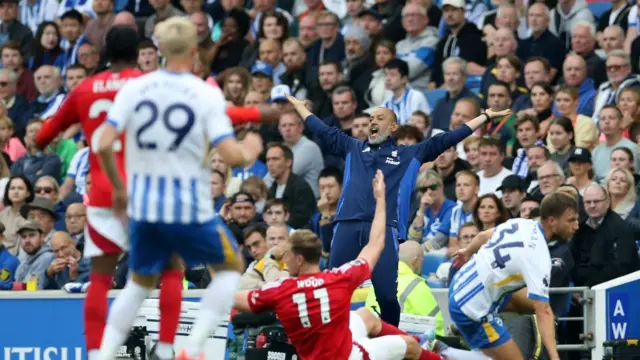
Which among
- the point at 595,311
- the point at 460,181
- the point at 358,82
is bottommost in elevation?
the point at 595,311

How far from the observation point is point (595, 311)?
47.6 ft

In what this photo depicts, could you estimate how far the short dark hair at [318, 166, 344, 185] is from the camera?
17484 millimetres

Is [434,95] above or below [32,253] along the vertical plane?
above

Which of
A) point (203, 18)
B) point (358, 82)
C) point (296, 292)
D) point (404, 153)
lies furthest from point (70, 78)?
point (296, 292)

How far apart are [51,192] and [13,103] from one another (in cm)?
368

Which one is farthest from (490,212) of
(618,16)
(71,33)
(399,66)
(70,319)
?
(71,33)

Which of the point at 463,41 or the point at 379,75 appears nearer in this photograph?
the point at 379,75

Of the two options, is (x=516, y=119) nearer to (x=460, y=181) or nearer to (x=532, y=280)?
(x=460, y=181)

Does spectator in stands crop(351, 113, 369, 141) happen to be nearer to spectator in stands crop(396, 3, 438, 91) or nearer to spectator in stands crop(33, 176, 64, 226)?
spectator in stands crop(396, 3, 438, 91)

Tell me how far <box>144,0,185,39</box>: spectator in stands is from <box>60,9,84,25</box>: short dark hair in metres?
0.97

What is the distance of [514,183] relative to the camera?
55.0 ft

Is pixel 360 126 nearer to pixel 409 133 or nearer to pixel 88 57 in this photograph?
pixel 409 133

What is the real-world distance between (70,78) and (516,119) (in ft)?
21.8

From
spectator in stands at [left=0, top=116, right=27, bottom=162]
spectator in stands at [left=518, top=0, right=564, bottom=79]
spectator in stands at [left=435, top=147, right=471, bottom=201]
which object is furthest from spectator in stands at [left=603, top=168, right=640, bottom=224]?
spectator in stands at [left=0, top=116, right=27, bottom=162]
